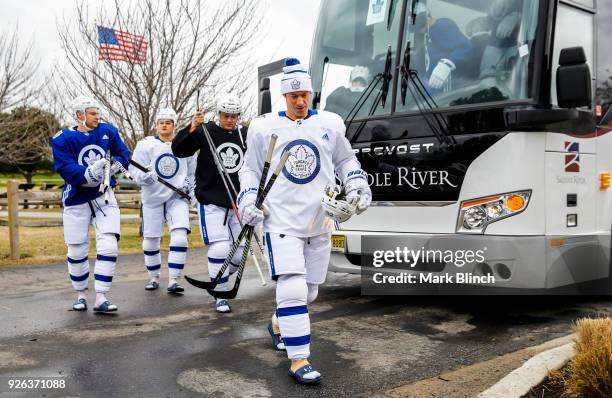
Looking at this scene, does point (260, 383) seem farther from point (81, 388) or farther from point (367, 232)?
Result: point (367, 232)

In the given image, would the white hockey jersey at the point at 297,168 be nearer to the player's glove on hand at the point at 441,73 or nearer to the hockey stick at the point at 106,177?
the player's glove on hand at the point at 441,73

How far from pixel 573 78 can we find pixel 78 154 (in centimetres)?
452

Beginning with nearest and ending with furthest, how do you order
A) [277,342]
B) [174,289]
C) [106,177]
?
[277,342]
[106,177]
[174,289]

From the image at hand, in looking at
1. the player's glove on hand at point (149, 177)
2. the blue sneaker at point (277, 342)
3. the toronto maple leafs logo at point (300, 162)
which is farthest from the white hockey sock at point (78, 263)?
the toronto maple leafs logo at point (300, 162)

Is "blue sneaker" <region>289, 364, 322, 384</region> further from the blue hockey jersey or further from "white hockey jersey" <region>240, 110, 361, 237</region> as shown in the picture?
the blue hockey jersey

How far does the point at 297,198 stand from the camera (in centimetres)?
434

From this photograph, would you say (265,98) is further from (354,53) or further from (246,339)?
(246,339)

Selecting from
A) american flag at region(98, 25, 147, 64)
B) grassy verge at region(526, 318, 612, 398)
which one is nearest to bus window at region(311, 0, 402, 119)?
grassy verge at region(526, 318, 612, 398)

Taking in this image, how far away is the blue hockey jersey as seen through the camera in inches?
238

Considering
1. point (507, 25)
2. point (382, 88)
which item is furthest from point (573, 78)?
point (382, 88)

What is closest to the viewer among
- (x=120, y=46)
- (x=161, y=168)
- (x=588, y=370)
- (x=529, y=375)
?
(x=588, y=370)

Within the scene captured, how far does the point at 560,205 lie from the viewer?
18.1 feet

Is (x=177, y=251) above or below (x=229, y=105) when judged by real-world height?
below

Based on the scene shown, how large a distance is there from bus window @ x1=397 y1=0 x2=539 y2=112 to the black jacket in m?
1.69
